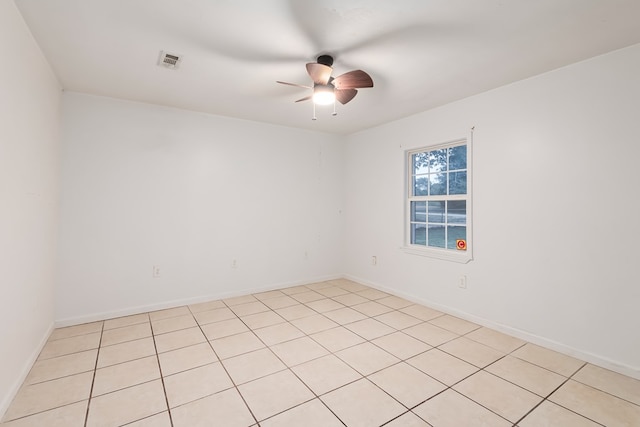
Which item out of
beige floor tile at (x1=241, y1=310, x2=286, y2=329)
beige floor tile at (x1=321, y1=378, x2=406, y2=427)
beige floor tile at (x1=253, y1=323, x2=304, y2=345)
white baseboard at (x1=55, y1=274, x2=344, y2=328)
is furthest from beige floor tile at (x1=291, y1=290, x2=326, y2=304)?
beige floor tile at (x1=321, y1=378, x2=406, y2=427)

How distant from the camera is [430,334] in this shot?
2.82m

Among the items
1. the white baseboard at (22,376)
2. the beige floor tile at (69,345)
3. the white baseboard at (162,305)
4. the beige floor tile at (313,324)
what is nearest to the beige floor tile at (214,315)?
the white baseboard at (162,305)

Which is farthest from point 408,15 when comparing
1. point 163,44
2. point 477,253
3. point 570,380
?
point 570,380

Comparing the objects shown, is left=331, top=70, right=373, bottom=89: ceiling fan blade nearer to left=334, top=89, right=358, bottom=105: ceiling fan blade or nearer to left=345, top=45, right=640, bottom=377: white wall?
left=334, top=89, right=358, bottom=105: ceiling fan blade

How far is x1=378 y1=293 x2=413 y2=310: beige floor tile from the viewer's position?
11.8 feet

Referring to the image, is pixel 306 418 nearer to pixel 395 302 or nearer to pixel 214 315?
pixel 214 315

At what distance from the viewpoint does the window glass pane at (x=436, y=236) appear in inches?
141

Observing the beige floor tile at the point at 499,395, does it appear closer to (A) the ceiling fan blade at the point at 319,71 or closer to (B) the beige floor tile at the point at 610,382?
(B) the beige floor tile at the point at 610,382

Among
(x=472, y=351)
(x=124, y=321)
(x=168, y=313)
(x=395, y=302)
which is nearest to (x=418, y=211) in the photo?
(x=395, y=302)

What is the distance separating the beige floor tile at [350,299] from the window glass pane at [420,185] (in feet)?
Result: 5.26

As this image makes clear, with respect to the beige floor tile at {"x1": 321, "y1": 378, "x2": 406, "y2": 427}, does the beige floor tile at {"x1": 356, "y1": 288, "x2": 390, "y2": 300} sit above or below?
above

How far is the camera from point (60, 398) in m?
1.85

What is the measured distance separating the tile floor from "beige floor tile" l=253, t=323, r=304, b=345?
1 centimetres

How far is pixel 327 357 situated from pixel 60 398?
1.81 meters
